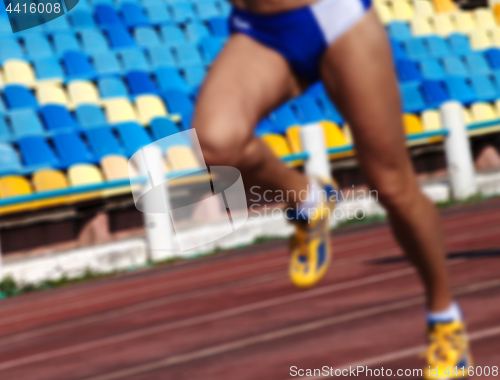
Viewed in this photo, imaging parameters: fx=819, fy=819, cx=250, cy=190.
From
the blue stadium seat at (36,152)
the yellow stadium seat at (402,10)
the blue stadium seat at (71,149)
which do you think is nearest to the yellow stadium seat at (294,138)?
the blue stadium seat at (71,149)

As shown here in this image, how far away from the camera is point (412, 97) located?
11508 millimetres

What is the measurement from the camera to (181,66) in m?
10.8

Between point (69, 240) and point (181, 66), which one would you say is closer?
point (69, 240)

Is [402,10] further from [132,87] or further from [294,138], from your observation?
[132,87]

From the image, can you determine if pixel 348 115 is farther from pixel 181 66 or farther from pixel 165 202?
pixel 181 66

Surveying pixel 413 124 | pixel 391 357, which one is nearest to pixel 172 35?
pixel 413 124

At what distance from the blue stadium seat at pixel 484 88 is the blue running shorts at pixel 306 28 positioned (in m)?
10.5

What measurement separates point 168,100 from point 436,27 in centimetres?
589

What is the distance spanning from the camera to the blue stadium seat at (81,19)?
11016mm

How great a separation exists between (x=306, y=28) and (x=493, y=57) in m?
12.0

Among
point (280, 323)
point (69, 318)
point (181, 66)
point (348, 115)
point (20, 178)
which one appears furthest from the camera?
point (181, 66)

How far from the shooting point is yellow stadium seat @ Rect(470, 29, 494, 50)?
13.7 meters

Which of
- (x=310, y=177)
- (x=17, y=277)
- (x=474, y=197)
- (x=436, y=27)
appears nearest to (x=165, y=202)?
(x=17, y=277)

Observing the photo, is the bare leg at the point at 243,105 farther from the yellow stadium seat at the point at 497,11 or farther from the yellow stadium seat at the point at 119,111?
the yellow stadium seat at the point at 497,11
